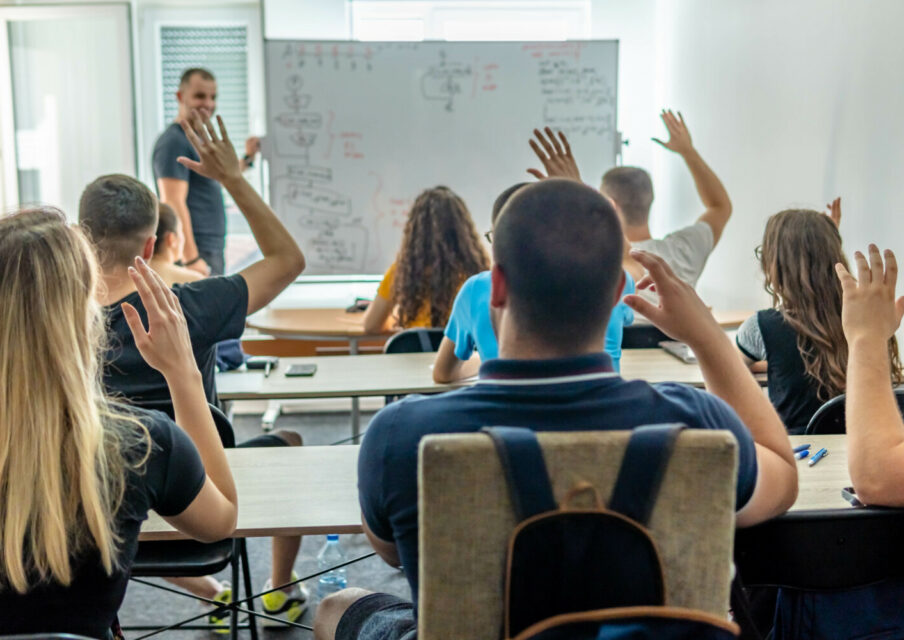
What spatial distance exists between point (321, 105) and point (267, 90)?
296 millimetres

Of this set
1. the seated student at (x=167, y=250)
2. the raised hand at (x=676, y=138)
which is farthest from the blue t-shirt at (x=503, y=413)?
the raised hand at (x=676, y=138)

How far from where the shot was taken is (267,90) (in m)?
5.05

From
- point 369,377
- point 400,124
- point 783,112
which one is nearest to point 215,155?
point 369,377

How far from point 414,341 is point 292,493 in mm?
1530

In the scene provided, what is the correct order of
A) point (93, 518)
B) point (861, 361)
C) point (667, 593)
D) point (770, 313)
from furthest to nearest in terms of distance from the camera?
point (770, 313) < point (861, 361) < point (93, 518) < point (667, 593)

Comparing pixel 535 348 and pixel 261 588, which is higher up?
pixel 535 348

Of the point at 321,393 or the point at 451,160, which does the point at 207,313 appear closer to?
the point at 321,393

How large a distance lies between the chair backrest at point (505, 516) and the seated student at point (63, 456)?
A: 1.54 ft

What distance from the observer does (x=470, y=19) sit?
5.84 metres

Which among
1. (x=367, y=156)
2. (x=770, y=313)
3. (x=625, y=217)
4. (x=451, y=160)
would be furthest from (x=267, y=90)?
(x=770, y=313)

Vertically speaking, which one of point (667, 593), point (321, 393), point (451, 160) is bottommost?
point (321, 393)

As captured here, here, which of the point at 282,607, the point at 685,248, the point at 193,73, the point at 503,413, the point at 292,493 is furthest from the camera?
the point at 193,73

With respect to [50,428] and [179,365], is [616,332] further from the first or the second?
[50,428]

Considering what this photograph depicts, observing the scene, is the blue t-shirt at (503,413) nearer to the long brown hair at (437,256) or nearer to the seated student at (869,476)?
the seated student at (869,476)
